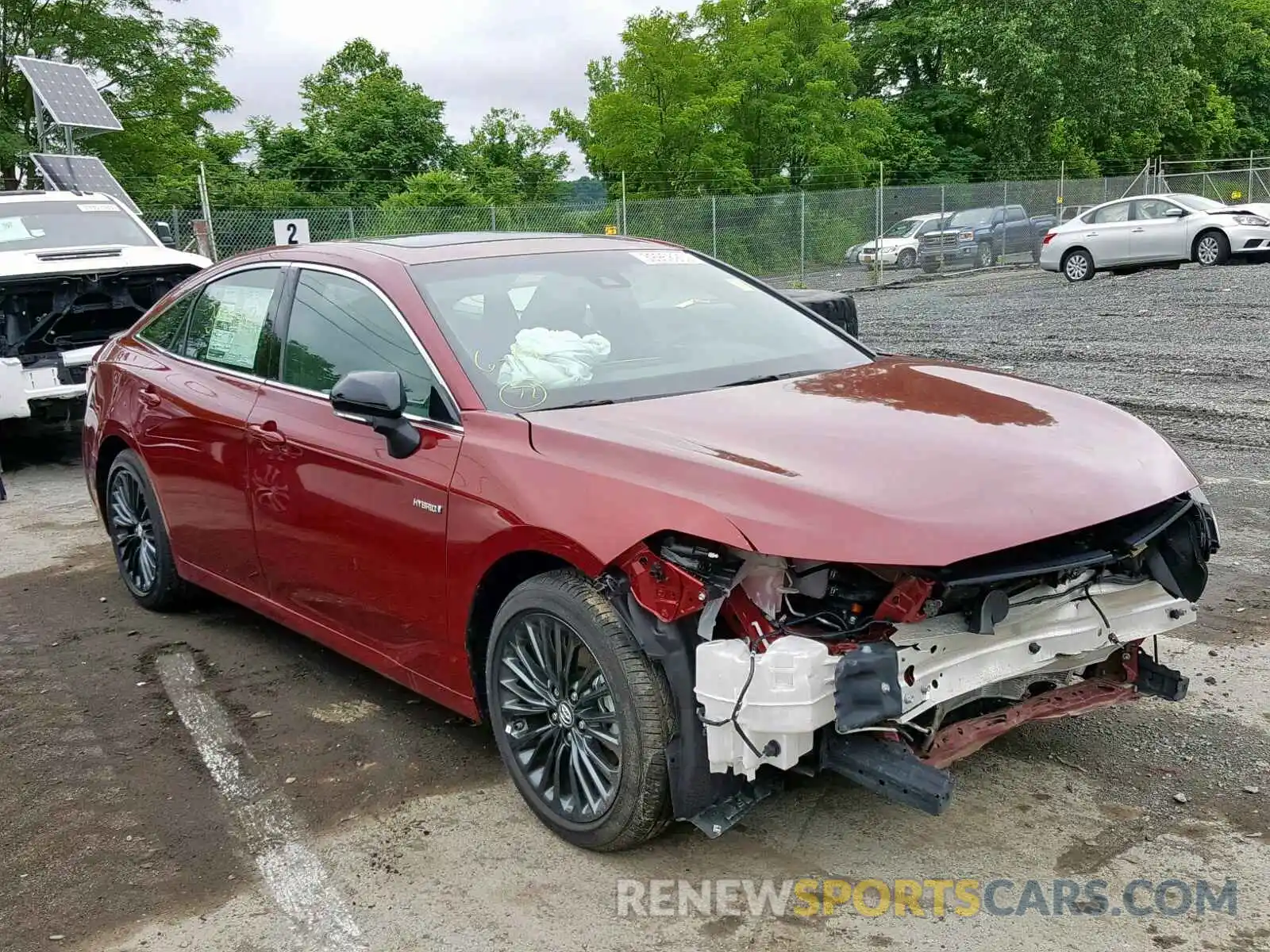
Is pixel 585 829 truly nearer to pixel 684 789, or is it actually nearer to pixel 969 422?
pixel 684 789

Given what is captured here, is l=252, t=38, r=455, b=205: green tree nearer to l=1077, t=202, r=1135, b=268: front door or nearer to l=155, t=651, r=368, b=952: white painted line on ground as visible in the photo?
l=1077, t=202, r=1135, b=268: front door

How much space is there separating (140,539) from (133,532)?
0.26ft

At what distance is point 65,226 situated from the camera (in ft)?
34.8

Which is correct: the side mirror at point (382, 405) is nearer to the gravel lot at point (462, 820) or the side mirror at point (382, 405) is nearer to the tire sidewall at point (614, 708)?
the tire sidewall at point (614, 708)

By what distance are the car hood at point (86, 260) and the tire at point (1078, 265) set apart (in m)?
16.3

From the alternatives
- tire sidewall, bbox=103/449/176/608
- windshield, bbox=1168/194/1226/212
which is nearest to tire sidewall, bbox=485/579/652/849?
tire sidewall, bbox=103/449/176/608

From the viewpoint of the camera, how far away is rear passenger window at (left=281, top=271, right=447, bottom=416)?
3846 mm

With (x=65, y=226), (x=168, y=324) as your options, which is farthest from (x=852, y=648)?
(x=65, y=226)

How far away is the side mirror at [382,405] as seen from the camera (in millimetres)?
3568

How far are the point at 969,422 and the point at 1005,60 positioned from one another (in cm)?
3920

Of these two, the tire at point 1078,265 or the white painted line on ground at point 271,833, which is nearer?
the white painted line on ground at point 271,833

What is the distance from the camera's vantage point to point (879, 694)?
2.75 meters

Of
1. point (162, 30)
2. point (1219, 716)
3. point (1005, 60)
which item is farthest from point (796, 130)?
point (1219, 716)

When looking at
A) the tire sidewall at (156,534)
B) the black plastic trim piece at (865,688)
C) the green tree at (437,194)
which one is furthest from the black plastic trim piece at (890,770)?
the green tree at (437,194)
